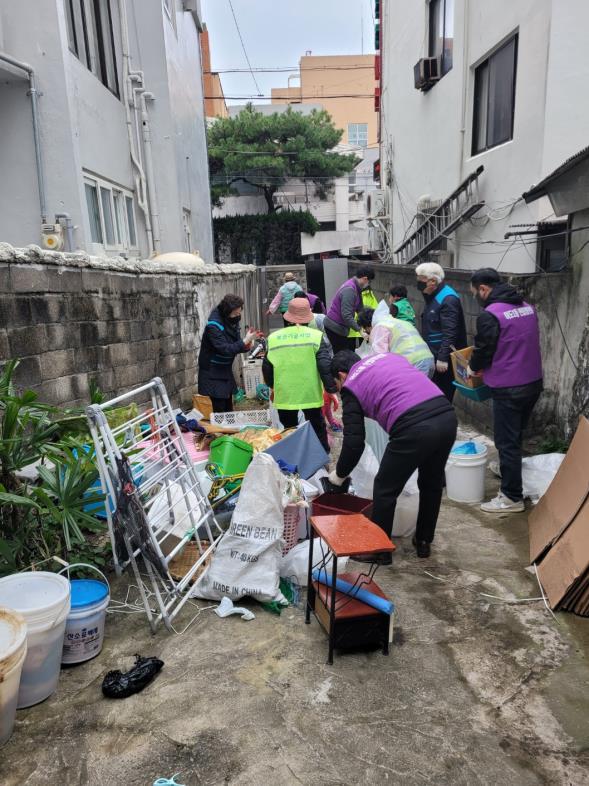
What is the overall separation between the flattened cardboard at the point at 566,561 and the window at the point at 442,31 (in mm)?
10160

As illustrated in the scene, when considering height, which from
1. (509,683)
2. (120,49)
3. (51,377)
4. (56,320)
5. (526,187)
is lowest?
(509,683)

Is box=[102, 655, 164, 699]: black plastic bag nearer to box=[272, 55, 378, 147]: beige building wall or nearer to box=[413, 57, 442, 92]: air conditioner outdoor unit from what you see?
box=[413, 57, 442, 92]: air conditioner outdoor unit

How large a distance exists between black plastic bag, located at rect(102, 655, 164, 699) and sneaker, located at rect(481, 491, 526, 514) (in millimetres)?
2784

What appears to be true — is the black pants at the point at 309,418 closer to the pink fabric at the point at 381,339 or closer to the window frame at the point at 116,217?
the pink fabric at the point at 381,339

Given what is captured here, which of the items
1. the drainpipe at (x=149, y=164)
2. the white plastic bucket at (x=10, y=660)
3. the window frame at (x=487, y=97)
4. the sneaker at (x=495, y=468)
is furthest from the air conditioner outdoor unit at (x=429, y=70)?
the white plastic bucket at (x=10, y=660)

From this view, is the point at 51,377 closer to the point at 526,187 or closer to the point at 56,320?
the point at 56,320

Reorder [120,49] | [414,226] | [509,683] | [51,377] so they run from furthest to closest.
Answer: [414,226], [120,49], [51,377], [509,683]

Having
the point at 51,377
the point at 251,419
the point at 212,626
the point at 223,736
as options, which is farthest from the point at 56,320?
the point at 223,736

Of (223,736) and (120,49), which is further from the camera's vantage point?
(120,49)

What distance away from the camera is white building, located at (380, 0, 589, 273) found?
279 inches

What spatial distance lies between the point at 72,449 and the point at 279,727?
6.61 ft

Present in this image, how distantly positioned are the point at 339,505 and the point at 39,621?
1940mm

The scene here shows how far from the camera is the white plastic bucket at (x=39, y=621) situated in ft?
8.02

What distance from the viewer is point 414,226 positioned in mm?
13398
